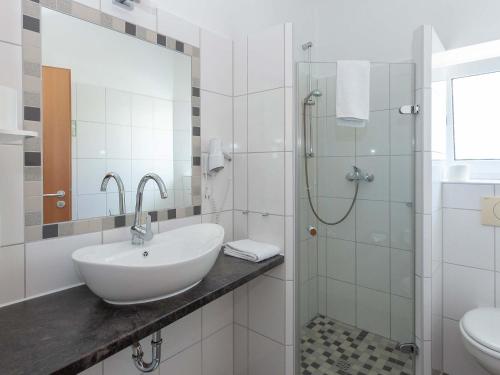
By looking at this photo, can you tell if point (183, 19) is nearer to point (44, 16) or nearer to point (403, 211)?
point (44, 16)

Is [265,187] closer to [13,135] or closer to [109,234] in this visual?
[109,234]

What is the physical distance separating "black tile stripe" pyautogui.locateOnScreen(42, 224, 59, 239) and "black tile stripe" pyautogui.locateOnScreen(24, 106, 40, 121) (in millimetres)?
372

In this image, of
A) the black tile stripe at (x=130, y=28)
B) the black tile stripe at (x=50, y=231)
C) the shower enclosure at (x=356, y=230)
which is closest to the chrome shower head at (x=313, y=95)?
the shower enclosure at (x=356, y=230)

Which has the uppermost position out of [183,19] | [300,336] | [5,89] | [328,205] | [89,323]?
[183,19]

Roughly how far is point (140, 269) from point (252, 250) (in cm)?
68

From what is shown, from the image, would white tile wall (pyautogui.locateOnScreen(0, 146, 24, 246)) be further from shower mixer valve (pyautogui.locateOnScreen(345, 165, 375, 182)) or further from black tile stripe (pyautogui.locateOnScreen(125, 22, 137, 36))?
shower mixer valve (pyautogui.locateOnScreen(345, 165, 375, 182))

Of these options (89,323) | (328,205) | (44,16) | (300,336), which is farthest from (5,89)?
(300,336)

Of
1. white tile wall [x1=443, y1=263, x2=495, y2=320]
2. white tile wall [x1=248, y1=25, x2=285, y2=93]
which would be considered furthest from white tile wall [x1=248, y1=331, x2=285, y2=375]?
white tile wall [x1=248, y1=25, x2=285, y2=93]

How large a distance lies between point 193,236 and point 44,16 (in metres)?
1.00

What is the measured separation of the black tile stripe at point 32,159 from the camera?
3.20 ft

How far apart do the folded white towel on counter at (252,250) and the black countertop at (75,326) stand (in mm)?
285

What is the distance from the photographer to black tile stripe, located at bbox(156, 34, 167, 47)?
136 centimetres

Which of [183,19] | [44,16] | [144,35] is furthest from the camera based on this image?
[183,19]

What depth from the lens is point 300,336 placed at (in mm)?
1592
